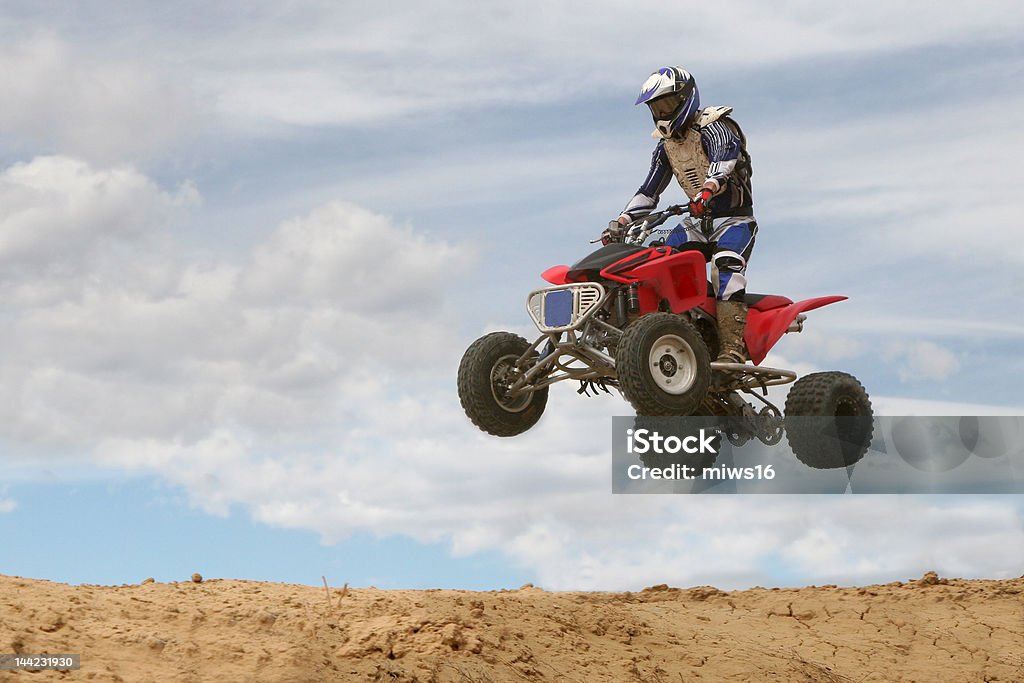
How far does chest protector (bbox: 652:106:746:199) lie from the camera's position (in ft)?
46.2

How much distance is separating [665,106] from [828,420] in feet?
13.7

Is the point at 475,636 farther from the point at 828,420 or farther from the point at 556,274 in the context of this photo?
the point at 828,420

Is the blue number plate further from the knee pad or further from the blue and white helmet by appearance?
the blue and white helmet

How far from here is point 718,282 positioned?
44.5ft

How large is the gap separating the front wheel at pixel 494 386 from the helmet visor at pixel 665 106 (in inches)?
125

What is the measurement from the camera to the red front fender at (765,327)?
45.2ft

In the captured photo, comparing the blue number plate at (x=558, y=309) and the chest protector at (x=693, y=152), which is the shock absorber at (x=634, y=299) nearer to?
the blue number plate at (x=558, y=309)

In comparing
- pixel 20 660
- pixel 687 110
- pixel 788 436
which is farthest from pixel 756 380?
pixel 20 660

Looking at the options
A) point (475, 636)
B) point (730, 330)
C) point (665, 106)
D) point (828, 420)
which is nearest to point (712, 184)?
point (665, 106)

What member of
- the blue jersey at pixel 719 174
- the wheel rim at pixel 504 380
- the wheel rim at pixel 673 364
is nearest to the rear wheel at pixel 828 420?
the wheel rim at pixel 673 364

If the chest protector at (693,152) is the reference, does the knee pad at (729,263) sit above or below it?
below

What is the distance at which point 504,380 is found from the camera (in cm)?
1338

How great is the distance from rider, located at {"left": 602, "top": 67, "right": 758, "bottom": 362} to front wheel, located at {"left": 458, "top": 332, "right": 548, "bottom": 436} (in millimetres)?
1971

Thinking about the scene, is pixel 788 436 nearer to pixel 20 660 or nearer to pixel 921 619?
pixel 921 619
